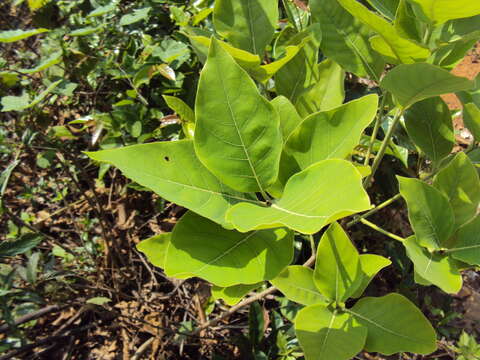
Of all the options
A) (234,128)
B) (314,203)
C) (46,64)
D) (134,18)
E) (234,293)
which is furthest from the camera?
(134,18)

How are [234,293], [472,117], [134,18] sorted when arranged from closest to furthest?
[234,293]
[472,117]
[134,18]

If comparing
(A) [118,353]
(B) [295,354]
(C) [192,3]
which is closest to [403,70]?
(B) [295,354]

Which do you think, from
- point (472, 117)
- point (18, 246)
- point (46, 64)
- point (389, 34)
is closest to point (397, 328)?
point (472, 117)

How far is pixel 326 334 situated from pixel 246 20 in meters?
0.74

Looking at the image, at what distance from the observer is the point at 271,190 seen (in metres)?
0.74

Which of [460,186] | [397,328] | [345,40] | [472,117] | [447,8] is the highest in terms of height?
[447,8]

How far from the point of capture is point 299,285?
908mm

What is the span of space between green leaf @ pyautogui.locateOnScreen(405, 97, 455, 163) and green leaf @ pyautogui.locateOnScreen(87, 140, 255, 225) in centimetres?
58

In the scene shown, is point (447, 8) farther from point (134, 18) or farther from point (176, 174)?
point (134, 18)

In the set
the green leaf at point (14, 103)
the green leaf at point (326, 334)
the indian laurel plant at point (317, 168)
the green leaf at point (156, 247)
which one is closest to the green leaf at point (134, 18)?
the green leaf at point (14, 103)

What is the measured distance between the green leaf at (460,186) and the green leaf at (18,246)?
1.05 metres

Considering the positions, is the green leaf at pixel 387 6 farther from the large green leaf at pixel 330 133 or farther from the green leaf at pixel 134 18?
the green leaf at pixel 134 18

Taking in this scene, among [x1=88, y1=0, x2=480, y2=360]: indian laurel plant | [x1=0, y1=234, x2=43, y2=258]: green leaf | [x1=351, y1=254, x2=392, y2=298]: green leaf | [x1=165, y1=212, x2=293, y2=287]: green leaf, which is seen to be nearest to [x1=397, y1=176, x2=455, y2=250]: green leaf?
[x1=88, y1=0, x2=480, y2=360]: indian laurel plant

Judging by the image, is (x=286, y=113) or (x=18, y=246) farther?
(x=18, y=246)
